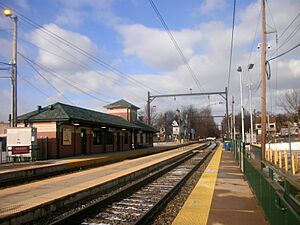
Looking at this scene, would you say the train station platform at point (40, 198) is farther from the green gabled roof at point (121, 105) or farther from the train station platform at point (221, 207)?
the green gabled roof at point (121, 105)

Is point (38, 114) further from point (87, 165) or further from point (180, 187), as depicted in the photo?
point (180, 187)

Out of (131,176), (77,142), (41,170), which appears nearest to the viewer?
(131,176)

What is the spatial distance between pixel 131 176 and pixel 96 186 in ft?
13.6

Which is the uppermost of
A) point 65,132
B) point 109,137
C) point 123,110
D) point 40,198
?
point 123,110

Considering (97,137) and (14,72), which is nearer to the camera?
(14,72)

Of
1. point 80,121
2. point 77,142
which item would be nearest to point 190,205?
point 80,121

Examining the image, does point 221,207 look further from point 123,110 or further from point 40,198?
point 123,110

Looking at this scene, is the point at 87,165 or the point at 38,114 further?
the point at 38,114

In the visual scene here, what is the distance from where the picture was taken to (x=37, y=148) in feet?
76.8

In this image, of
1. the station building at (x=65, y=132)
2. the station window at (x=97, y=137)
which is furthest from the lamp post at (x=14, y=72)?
the station window at (x=97, y=137)

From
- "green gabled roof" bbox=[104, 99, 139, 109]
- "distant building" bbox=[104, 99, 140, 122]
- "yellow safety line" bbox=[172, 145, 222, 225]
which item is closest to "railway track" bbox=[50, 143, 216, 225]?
"yellow safety line" bbox=[172, 145, 222, 225]

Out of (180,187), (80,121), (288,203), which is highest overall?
(80,121)

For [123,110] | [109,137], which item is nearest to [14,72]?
[109,137]

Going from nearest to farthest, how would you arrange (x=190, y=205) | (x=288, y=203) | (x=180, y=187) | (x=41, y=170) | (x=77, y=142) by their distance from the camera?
1. (x=288, y=203)
2. (x=190, y=205)
3. (x=180, y=187)
4. (x=41, y=170)
5. (x=77, y=142)
